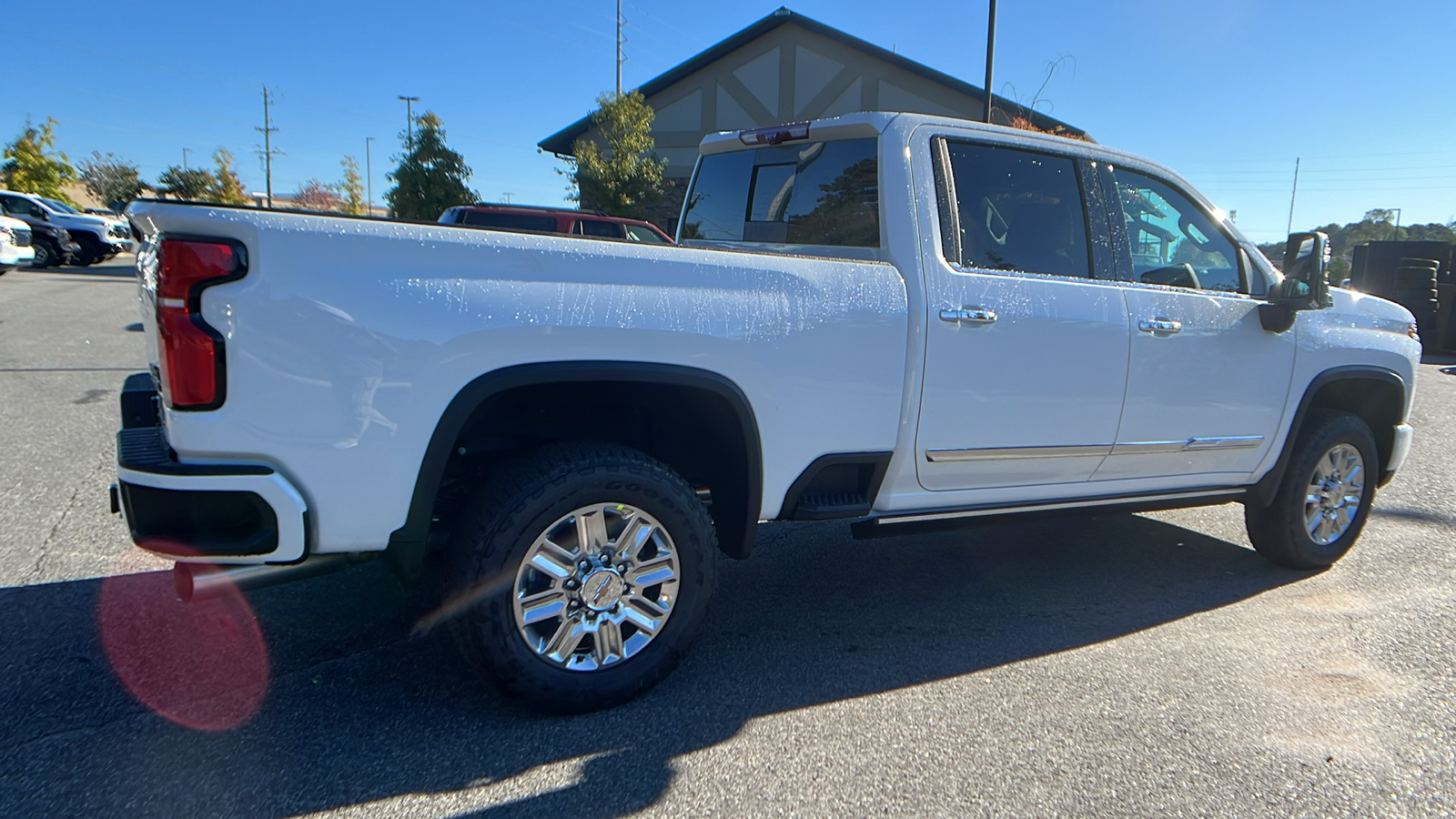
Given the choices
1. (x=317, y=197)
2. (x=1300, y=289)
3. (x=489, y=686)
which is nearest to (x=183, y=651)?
(x=489, y=686)

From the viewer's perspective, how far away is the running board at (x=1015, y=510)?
3.51 metres

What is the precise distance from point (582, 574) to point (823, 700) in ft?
3.14

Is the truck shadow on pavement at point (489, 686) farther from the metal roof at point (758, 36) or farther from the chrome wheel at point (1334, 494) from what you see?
the metal roof at point (758, 36)

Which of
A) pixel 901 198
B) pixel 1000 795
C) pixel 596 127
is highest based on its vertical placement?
pixel 596 127

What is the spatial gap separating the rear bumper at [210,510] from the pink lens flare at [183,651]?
36cm

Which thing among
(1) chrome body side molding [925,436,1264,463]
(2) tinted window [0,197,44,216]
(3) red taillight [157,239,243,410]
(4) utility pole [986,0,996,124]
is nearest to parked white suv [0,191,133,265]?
(2) tinted window [0,197,44,216]

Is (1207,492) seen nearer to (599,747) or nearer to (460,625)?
(599,747)

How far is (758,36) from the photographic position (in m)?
28.0

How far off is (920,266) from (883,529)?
100 cm

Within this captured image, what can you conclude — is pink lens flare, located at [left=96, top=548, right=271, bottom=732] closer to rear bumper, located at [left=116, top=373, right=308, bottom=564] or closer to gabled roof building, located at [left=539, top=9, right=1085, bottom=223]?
rear bumper, located at [left=116, top=373, right=308, bottom=564]

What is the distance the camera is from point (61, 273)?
20734mm

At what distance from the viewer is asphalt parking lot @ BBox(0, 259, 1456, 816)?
2.59m

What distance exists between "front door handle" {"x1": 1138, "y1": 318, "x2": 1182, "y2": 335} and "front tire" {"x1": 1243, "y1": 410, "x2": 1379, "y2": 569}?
1243 mm

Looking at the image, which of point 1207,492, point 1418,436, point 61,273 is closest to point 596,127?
point 61,273
